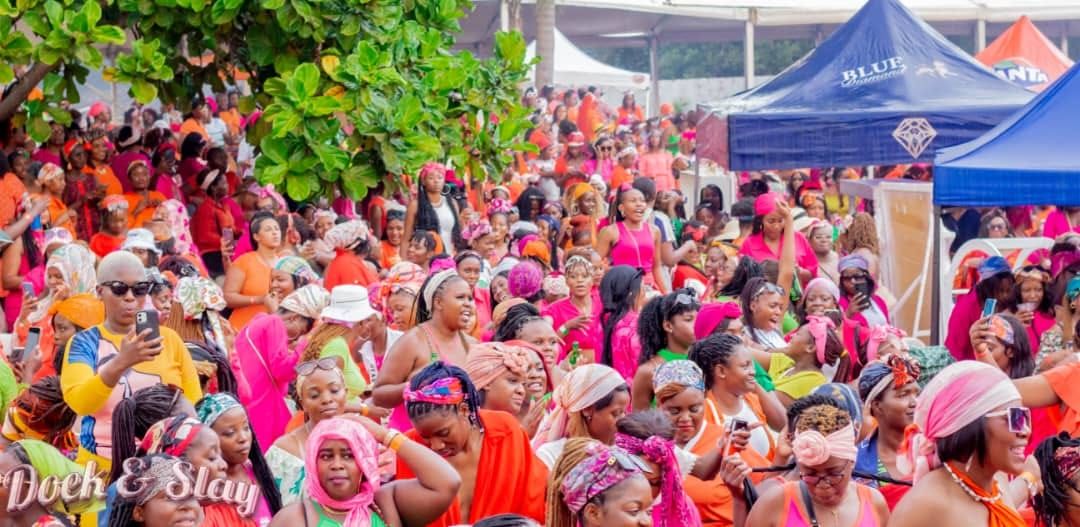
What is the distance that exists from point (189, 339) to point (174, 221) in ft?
13.1

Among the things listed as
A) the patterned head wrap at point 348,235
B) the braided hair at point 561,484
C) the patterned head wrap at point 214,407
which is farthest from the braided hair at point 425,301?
the braided hair at point 561,484

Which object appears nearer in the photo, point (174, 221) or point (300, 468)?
point (300, 468)

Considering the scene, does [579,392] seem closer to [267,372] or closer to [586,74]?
[267,372]

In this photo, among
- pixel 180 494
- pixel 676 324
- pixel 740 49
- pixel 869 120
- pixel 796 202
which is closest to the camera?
pixel 180 494

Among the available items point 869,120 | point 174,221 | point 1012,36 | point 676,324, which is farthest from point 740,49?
point 676,324

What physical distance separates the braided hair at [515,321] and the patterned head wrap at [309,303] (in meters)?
0.94

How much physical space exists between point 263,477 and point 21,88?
691 cm

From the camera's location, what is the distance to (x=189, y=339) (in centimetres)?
793

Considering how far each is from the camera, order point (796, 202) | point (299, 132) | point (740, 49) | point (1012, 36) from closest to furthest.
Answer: point (299, 132)
point (796, 202)
point (1012, 36)
point (740, 49)

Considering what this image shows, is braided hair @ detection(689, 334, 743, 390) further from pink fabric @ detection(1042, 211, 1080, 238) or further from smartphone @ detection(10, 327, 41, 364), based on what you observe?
pink fabric @ detection(1042, 211, 1080, 238)

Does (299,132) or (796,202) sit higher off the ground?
(299,132)

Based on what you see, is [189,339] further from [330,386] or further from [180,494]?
[180,494]

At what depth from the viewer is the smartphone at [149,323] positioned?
20.6 feet

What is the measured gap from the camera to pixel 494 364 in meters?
6.75
